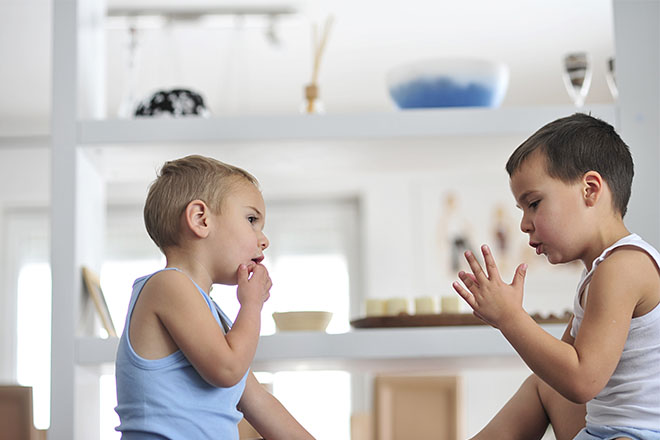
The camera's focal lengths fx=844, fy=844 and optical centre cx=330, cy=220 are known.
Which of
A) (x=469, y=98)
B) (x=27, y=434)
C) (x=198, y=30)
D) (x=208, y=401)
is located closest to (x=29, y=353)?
(x=198, y=30)

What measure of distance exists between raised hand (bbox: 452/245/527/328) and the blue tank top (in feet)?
1.50

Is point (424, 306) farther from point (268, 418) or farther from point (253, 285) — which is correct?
point (253, 285)

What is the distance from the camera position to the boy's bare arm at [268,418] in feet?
4.99

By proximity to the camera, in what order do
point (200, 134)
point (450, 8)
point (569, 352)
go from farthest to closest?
point (450, 8), point (200, 134), point (569, 352)

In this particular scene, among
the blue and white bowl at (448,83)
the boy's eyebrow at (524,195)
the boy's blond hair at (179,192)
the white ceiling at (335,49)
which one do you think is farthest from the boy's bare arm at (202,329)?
the white ceiling at (335,49)

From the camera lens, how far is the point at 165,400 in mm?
1331

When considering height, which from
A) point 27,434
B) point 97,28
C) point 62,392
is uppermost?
point 97,28

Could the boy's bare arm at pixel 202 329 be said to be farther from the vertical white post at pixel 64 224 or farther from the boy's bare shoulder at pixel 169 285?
the vertical white post at pixel 64 224

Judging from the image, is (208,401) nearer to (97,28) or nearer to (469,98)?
(469,98)

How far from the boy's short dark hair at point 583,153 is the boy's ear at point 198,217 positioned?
520 mm

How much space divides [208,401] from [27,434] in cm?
147

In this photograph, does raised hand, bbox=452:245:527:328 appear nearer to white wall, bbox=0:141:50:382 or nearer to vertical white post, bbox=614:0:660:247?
vertical white post, bbox=614:0:660:247

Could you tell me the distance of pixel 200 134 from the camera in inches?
89.1

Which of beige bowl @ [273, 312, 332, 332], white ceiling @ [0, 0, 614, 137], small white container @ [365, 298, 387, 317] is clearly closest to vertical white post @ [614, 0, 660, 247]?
small white container @ [365, 298, 387, 317]
